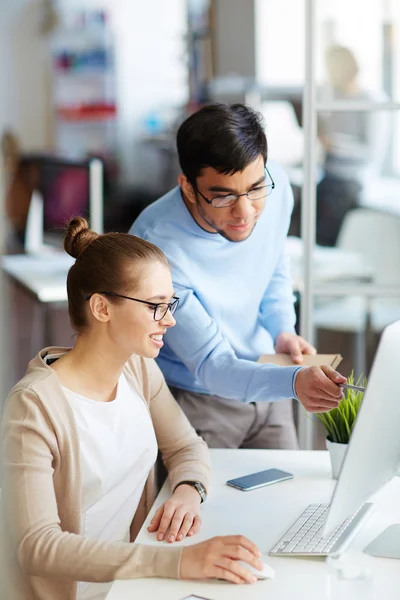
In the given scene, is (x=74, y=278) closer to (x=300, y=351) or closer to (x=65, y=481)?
(x=65, y=481)

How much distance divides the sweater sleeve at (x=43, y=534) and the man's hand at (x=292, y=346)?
0.62 metres

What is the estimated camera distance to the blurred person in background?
2.74 meters

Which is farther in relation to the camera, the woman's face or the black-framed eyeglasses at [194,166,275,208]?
the black-framed eyeglasses at [194,166,275,208]

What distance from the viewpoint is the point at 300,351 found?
6.15 feet

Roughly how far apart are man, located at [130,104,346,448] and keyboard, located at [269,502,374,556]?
0.20m

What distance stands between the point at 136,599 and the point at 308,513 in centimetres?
41

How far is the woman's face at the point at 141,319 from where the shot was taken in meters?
1.51

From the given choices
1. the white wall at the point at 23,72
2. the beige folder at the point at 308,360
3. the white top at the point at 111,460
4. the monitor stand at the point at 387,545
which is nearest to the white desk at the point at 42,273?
the beige folder at the point at 308,360

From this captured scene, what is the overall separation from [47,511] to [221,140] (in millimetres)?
793

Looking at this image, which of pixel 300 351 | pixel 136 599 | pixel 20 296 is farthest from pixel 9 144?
pixel 136 599

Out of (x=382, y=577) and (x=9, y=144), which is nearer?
(x=382, y=577)

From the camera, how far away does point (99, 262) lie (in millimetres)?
1505

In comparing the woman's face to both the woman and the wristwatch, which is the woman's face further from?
the wristwatch

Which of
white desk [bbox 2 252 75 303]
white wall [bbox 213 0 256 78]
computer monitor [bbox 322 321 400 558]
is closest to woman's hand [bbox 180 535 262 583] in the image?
computer monitor [bbox 322 321 400 558]
